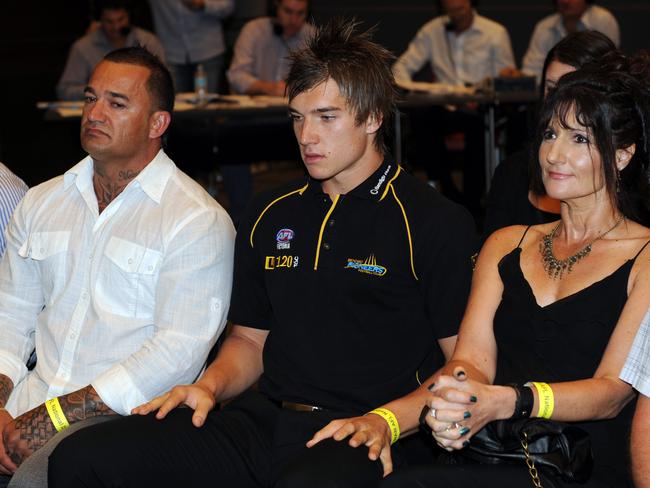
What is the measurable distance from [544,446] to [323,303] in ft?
2.26

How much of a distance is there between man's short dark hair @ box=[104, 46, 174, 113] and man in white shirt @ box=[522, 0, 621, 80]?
473 centimetres

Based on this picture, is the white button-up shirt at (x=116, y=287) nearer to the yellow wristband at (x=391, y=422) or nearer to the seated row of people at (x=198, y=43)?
the yellow wristband at (x=391, y=422)

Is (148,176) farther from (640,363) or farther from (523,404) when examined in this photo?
(640,363)

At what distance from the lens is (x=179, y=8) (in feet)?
25.3

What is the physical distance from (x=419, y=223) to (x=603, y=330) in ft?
1.75

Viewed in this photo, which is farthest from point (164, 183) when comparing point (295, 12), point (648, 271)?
point (295, 12)

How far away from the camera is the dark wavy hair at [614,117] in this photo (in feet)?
7.98

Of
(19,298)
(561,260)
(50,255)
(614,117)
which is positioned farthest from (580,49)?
(19,298)

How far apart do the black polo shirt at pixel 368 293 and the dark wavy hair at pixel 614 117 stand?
1.24ft

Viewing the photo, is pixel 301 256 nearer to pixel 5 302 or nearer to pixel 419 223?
pixel 419 223

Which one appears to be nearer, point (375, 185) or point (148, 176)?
point (375, 185)

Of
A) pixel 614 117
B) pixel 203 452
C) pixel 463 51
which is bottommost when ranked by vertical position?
pixel 203 452

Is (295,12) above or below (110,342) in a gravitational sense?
above

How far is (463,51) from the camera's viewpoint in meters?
7.59
